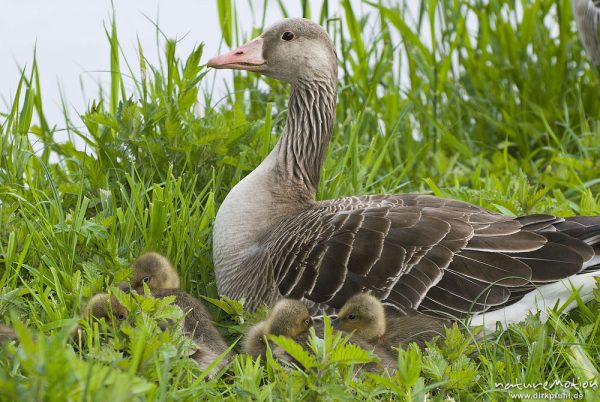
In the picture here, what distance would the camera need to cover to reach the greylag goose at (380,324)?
13.2 ft

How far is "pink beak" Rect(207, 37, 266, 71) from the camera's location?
16.7 feet

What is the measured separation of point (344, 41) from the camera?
709 centimetres

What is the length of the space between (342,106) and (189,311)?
3244mm

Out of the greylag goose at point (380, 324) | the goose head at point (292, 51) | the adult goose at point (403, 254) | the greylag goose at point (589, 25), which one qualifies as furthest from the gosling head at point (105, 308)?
the greylag goose at point (589, 25)

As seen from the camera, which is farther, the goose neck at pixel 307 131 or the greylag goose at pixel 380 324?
the goose neck at pixel 307 131

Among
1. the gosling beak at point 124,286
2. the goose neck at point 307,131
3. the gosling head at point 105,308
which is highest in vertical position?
the goose neck at point 307,131

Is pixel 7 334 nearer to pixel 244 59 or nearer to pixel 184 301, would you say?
pixel 184 301

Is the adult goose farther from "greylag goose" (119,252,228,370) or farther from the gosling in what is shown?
the gosling

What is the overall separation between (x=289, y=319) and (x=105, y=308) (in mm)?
774

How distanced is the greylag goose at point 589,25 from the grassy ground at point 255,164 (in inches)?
6.0

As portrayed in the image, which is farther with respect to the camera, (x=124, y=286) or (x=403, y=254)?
(x=124, y=286)

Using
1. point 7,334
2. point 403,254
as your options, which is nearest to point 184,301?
point 7,334

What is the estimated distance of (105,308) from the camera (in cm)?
395

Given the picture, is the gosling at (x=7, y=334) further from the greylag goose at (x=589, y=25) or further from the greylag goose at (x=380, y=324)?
the greylag goose at (x=589, y=25)
